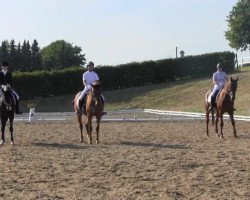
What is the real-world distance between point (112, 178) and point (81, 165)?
1889 mm

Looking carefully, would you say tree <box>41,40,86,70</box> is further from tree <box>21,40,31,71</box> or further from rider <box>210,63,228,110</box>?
rider <box>210,63,228,110</box>

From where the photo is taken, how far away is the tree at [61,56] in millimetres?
98438

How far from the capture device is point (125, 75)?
169 feet

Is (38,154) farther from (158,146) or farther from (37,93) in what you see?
(37,93)

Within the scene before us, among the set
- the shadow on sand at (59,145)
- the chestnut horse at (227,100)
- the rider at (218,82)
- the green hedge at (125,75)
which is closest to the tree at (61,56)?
the green hedge at (125,75)

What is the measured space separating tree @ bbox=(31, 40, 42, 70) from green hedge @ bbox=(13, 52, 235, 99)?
163 feet

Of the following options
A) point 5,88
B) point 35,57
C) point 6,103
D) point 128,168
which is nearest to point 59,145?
point 6,103

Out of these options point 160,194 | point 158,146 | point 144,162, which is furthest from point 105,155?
point 160,194

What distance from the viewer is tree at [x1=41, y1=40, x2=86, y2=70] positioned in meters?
98.4

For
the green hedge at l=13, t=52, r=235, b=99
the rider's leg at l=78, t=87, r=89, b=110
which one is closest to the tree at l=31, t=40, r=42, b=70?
the green hedge at l=13, t=52, r=235, b=99

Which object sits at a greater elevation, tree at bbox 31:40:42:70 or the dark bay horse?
tree at bbox 31:40:42:70

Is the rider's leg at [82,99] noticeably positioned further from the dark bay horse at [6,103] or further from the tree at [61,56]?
the tree at [61,56]

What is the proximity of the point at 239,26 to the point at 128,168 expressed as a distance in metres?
60.9

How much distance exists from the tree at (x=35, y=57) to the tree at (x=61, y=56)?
117 centimetres
